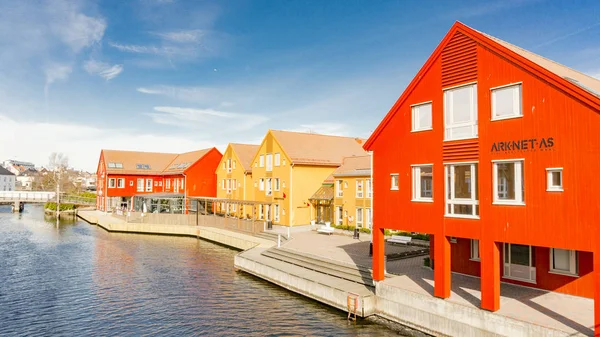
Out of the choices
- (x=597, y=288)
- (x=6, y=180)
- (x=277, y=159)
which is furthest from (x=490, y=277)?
(x=6, y=180)

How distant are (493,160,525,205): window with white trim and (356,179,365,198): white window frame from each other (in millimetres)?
18040

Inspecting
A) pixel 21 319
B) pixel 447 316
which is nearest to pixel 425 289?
pixel 447 316

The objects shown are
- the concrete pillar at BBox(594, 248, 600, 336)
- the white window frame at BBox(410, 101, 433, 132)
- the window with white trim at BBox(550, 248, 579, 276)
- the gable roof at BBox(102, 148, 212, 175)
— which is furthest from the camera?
the gable roof at BBox(102, 148, 212, 175)

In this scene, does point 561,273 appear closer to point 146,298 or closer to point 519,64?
point 519,64

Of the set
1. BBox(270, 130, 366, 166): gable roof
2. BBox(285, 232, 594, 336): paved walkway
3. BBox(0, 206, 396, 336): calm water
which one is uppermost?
BBox(270, 130, 366, 166): gable roof

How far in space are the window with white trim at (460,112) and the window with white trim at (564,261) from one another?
563 cm

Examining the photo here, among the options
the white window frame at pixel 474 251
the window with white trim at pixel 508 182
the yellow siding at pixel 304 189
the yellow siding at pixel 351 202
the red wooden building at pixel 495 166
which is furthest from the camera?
the yellow siding at pixel 304 189

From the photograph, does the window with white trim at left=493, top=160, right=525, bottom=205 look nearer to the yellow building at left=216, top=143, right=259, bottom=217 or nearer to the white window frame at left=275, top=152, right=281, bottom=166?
the white window frame at left=275, top=152, right=281, bottom=166

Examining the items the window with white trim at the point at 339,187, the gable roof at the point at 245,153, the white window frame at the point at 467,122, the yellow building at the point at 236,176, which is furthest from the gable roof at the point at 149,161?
the white window frame at the point at 467,122

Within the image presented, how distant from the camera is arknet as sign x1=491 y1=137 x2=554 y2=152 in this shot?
1185 cm

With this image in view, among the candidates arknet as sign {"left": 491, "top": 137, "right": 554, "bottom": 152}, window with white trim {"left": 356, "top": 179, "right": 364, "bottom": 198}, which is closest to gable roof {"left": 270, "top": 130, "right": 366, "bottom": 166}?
window with white trim {"left": 356, "top": 179, "right": 364, "bottom": 198}

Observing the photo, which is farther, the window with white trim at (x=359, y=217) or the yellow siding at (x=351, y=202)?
the window with white trim at (x=359, y=217)

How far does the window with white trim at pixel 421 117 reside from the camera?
612 inches

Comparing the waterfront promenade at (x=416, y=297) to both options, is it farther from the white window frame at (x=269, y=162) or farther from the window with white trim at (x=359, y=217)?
the white window frame at (x=269, y=162)
